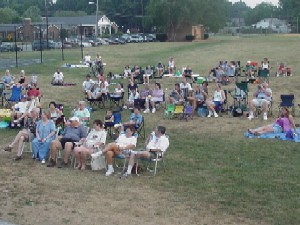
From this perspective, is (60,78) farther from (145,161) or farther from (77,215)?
(77,215)

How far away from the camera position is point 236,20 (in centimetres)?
19862

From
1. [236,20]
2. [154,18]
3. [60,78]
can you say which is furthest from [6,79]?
[236,20]

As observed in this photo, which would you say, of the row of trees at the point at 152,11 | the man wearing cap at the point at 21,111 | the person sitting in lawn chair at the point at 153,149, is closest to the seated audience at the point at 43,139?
the person sitting in lawn chair at the point at 153,149

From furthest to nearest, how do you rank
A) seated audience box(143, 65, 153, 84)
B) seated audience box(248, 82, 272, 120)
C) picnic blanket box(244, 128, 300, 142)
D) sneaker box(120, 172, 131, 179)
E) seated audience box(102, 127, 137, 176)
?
seated audience box(143, 65, 153, 84) → seated audience box(248, 82, 272, 120) → picnic blanket box(244, 128, 300, 142) → seated audience box(102, 127, 137, 176) → sneaker box(120, 172, 131, 179)

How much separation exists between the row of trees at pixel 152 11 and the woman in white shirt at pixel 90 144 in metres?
52.9

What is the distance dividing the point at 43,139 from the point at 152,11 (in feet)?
236

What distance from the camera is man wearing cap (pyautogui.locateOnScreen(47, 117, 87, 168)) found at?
11.7 metres

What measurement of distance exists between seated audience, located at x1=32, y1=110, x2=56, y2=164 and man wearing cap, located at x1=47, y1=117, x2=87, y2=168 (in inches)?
9.8

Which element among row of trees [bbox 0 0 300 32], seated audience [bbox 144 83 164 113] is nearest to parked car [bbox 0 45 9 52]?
row of trees [bbox 0 0 300 32]

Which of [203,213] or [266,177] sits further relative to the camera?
[266,177]

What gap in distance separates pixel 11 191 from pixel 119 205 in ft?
6.94

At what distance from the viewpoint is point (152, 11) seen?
270ft

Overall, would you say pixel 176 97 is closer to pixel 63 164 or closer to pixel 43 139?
pixel 43 139

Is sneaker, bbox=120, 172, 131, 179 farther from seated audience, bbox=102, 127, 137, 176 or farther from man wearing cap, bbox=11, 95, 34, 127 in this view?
man wearing cap, bbox=11, 95, 34, 127
